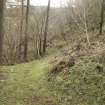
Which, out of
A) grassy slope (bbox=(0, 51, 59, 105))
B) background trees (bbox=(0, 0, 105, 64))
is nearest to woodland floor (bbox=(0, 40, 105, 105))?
grassy slope (bbox=(0, 51, 59, 105))

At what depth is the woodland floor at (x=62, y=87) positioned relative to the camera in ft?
25.9

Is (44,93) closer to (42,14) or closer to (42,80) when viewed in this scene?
(42,80)

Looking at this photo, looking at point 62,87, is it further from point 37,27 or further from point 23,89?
point 37,27

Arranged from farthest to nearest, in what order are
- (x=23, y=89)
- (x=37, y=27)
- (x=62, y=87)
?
(x=37, y=27), (x=23, y=89), (x=62, y=87)

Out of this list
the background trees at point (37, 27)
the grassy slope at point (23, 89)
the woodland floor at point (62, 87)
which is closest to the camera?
the woodland floor at point (62, 87)

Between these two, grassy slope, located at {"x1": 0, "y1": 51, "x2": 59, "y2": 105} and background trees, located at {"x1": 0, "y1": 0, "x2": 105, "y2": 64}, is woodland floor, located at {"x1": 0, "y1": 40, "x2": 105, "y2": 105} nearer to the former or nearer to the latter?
grassy slope, located at {"x1": 0, "y1": 51, "x2": 59, "y2": 105}

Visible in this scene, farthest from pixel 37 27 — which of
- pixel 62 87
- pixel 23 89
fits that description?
pixel 62 87

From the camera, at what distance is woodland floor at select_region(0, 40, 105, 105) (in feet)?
25.9

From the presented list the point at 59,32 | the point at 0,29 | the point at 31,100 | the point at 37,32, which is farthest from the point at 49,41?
the point at 31,100

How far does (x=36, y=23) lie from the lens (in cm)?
2211

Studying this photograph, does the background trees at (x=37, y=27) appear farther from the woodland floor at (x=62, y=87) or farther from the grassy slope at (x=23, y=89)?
the woodland floor at (x=62, y=87)

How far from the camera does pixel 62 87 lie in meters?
8.91

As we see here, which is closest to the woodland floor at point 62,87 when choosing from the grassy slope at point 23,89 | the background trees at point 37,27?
the grassy slope at point 23,89

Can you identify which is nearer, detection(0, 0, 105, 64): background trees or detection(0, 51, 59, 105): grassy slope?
detection(0, 51, 59, 105): grassy slope
